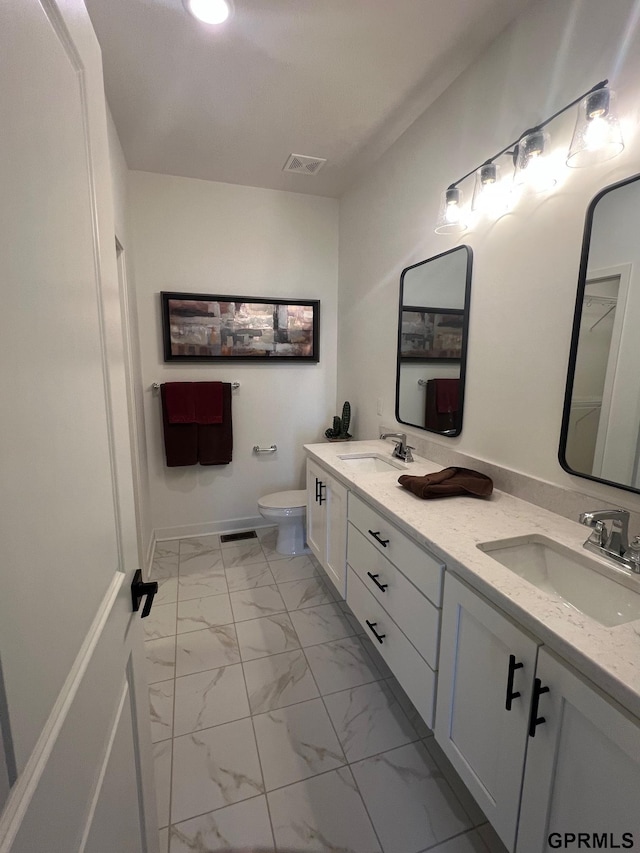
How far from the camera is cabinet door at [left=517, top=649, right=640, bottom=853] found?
65 cm

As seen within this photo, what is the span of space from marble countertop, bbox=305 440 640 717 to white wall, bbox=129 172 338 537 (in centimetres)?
127

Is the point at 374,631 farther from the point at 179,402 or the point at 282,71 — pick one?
the point at 282,71

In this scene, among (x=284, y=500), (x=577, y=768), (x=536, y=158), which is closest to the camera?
(x=577, y=768)

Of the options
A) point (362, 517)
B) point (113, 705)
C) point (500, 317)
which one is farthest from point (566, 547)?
point (113, 705)

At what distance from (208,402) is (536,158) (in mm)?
2272

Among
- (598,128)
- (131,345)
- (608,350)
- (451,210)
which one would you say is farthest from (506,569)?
(131,345)

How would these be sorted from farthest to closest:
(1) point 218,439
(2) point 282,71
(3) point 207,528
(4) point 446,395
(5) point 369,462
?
(3) point 207,528, (1) point 218,439, (5) point 369,462, (4) point 446,395, (2) point 282,71

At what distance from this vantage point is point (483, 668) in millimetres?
967

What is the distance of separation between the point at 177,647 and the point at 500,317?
213 centimetres

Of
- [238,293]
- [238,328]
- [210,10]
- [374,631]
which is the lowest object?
[374,631]

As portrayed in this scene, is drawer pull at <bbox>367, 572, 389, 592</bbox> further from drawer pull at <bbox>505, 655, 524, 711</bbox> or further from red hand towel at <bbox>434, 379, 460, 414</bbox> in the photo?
red hand towel at <bbox>434, 379, 460, 414</bbox>

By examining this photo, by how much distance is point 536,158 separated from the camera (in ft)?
4.35

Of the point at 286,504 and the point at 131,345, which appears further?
the point at 286,504

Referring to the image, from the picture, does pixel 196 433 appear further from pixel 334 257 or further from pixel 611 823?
pixel 611 823
